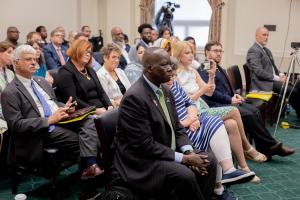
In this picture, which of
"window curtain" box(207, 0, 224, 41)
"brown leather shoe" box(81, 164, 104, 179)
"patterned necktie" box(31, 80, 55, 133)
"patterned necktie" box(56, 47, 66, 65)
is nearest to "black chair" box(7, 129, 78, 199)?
"brown leather shoe" box(81, 164, 104, 179)

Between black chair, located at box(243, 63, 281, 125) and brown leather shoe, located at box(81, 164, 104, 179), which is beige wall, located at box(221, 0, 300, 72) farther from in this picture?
brown leather shoe, located at box(81, 164, 104, 179)

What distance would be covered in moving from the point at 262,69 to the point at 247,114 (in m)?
1.65

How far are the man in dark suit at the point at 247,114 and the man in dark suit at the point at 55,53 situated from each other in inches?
94.5

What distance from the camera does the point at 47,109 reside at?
9.48ft

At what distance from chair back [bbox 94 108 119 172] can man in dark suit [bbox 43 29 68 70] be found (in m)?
3.02

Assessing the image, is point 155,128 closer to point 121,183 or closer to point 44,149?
point 121,183

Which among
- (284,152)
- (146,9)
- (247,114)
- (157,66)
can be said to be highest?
(146,9)

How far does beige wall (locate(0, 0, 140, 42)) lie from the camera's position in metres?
6.93

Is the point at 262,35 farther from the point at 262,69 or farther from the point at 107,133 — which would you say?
the point at 107,133

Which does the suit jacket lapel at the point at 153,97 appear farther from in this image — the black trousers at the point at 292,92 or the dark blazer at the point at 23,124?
the black trousers at the point at 292,92

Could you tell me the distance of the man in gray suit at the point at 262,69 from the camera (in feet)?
16.4

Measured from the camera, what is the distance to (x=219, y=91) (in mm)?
3711

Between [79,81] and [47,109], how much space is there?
1.35 feet

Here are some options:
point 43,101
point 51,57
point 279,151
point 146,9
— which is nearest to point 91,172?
point 43,101
